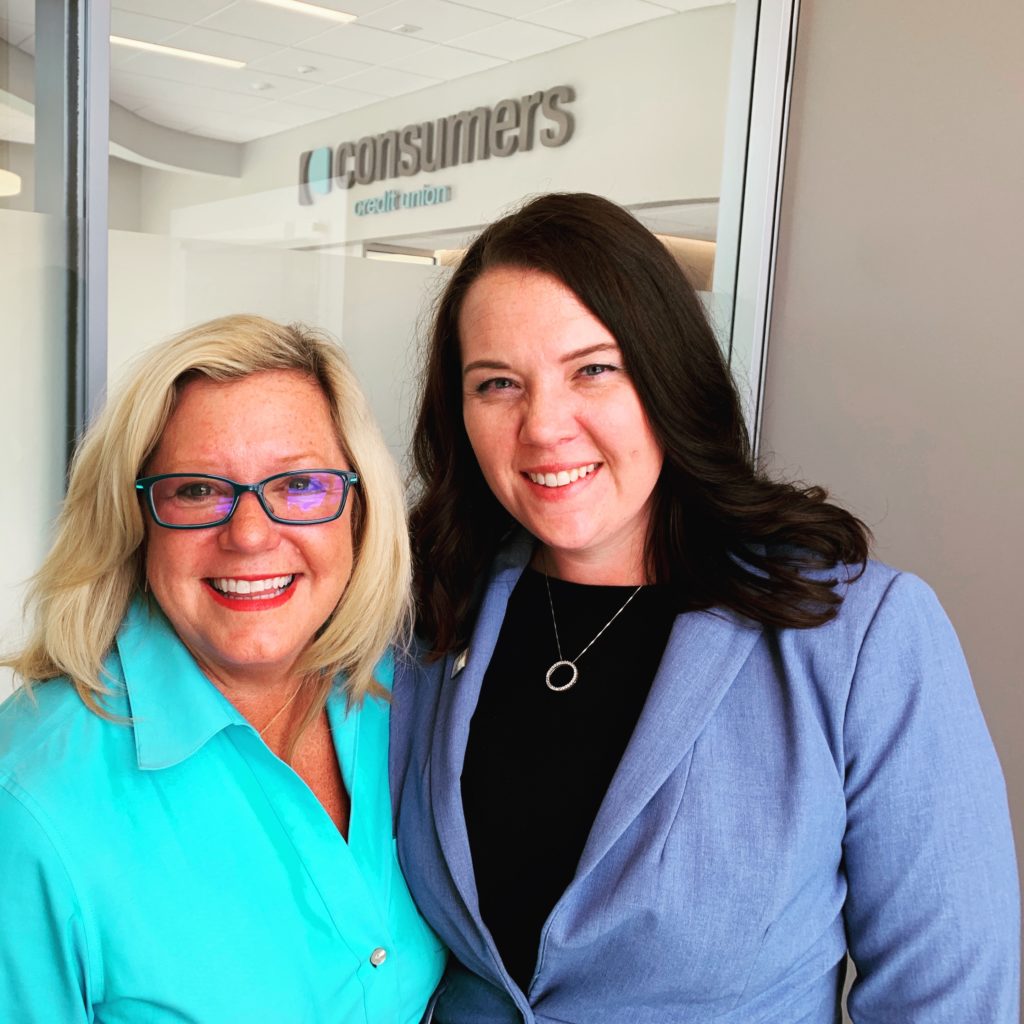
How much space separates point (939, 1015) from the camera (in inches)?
60.9

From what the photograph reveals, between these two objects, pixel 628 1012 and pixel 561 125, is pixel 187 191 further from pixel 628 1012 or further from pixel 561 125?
pixel 628 1012

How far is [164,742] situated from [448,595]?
2.04 ft

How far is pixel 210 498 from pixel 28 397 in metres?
1.07

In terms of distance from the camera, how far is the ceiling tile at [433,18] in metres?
2.86

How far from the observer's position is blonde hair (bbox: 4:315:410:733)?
156 centimetres

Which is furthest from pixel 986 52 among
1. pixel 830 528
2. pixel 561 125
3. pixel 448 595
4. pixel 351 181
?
pixel 448 595

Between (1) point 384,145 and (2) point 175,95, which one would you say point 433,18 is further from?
(2) point 175,95

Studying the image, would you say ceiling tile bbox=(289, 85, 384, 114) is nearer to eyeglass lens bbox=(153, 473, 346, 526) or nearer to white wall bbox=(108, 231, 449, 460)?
white wall bbox=(108, 231, 449, 460)

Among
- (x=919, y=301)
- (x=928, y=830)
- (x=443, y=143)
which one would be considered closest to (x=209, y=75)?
(x=443, y=143)

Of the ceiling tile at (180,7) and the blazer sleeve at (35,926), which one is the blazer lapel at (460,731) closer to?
the blazer sleeve at (35,926)

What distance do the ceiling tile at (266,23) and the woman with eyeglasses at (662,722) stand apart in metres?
1.07

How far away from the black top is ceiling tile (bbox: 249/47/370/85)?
5.07 feet

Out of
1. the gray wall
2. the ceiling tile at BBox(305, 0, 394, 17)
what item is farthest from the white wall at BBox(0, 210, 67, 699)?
the gray wall

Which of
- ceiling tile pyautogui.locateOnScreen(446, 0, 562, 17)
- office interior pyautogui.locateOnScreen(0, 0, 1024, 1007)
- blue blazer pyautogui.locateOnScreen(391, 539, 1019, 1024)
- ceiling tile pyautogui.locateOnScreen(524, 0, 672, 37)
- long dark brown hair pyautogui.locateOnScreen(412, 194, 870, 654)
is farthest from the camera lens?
ceiling tile pyautogui.locateOnScreen(524, 0, 672, 37)
